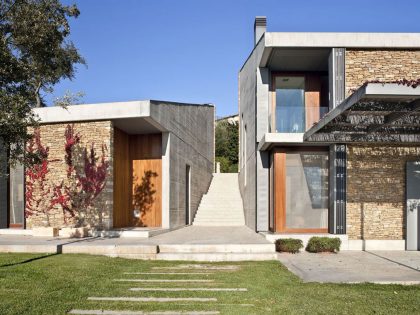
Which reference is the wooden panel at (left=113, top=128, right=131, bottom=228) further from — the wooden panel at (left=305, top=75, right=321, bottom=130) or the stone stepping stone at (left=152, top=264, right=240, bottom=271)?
Answer: the wooden panel at (left=305, top=75, right=321, bottom=130)

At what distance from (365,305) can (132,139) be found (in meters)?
12.8

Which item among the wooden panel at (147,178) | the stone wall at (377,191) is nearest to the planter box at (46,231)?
the wooden panel at (147,178)

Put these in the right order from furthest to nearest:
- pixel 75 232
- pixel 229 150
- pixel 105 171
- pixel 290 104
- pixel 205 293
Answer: pixel 229 150 < pixel 290 104 < pixel 105 171 < pixel 75 232 < pixel 205 293

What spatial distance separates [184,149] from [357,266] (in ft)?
35.7

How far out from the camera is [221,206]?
76.4 feet

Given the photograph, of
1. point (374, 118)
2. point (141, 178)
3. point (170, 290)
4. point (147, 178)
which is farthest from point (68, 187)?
point (374, 118)

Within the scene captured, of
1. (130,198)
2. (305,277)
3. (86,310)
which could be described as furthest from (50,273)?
(130,198)

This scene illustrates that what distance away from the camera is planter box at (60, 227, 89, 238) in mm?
13805

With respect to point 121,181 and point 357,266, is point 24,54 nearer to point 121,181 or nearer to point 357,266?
point 121,181

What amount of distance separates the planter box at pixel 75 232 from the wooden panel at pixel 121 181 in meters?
1.66

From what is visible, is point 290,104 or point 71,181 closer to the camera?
point 71,181

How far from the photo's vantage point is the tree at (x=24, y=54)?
8.81 m

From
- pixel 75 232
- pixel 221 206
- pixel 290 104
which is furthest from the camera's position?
pixel 221 206

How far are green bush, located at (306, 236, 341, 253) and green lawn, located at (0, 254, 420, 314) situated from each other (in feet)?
11.7
